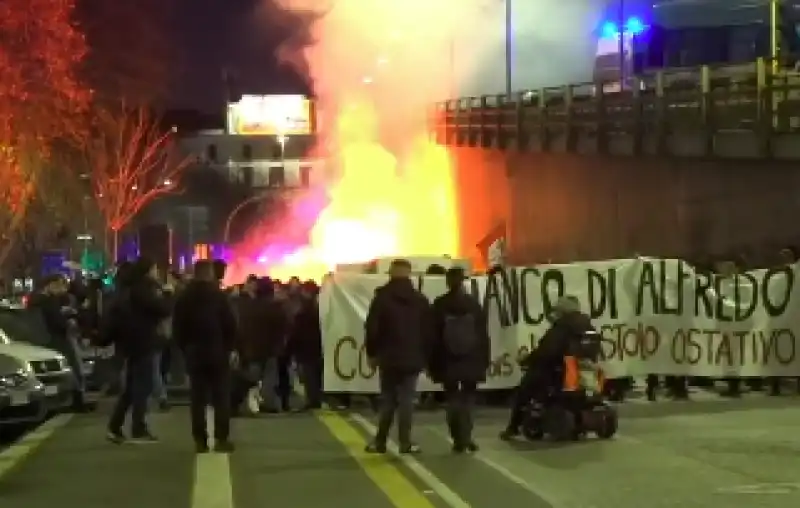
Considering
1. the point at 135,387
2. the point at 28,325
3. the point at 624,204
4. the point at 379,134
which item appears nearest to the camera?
the point at 135,387

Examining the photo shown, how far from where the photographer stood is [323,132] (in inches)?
2221

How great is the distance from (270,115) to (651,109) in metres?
63.3

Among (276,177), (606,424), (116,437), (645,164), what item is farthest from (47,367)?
(276,177)

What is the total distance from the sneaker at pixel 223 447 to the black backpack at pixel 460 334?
2.20 metres

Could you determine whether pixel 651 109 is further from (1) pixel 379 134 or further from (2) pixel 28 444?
(1) pixel 379 134

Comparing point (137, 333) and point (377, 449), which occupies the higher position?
point (137, 333)

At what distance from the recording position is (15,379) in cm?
1641

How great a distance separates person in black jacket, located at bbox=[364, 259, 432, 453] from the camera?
13.9m

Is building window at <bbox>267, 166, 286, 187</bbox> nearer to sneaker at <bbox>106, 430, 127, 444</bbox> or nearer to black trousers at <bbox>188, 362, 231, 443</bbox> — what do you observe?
sneaker at <bbox>106, 430, 127, 444</bbox>

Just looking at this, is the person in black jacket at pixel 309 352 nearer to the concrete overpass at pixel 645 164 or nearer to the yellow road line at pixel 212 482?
the yellow road line at pixel 212 482

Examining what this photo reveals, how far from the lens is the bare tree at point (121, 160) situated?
5820 centimetres

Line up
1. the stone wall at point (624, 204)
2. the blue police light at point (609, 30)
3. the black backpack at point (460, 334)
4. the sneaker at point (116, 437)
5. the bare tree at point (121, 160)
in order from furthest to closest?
the bare tree at point (121, 160), the blue police light at point (609, 30), the stone wall at point (624, 204), the sneaker at point (116, 437), the black backpack at point (460, 334)

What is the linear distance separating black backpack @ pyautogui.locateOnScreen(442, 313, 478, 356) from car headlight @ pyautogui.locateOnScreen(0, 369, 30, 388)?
4.81 m

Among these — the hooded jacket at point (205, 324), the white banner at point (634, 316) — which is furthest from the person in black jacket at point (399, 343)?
the white banner at point (634, 316)
